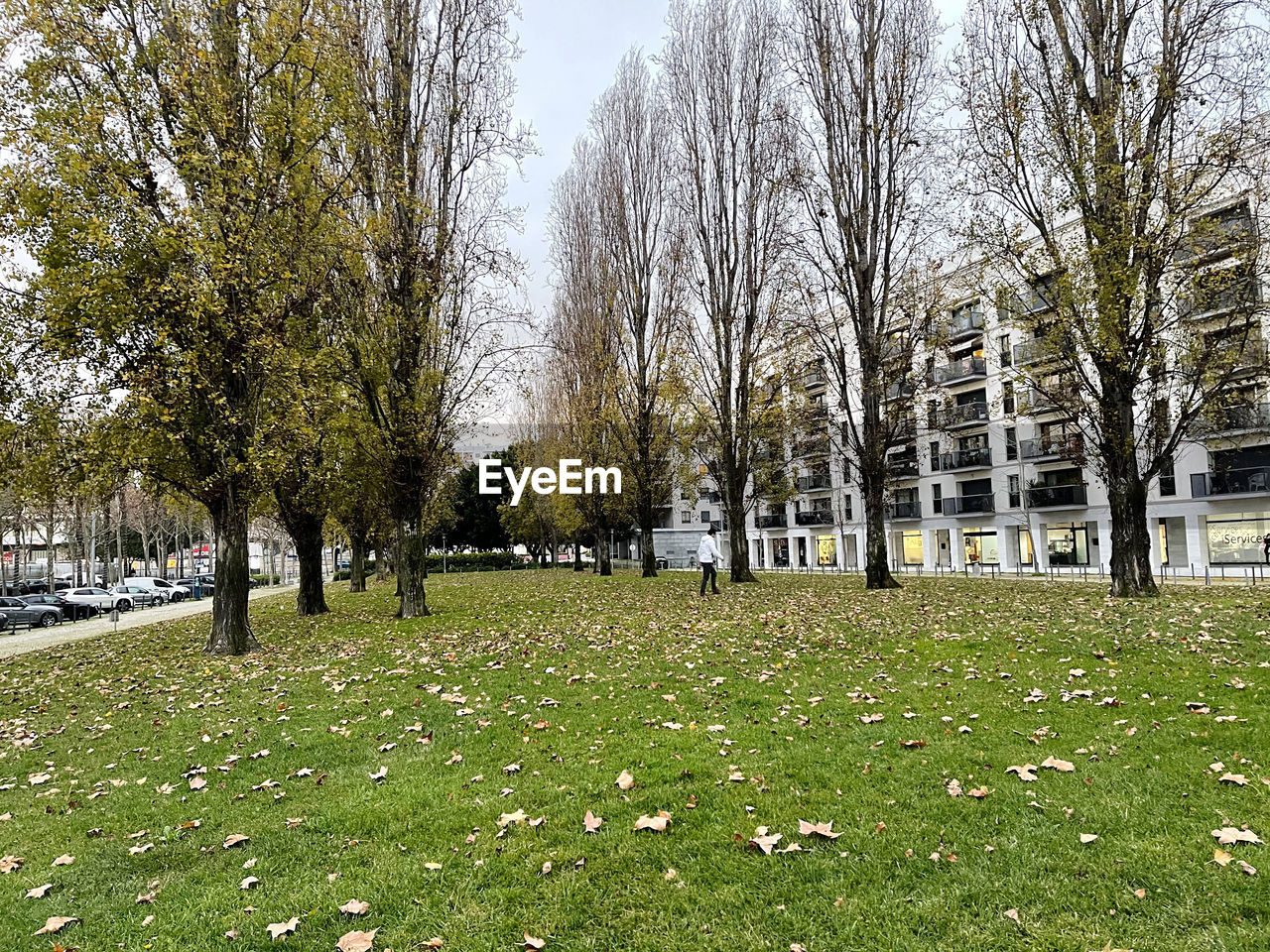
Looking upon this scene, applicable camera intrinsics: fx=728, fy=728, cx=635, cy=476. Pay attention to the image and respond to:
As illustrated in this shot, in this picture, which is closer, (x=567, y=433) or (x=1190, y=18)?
(x=1190, y=18)

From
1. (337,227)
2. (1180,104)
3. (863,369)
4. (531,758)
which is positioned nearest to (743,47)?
(863,369)

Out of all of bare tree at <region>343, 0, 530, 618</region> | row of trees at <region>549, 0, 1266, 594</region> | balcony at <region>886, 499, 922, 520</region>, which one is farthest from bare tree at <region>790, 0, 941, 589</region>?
balcony at <region>886, 499, 922, 520</region>

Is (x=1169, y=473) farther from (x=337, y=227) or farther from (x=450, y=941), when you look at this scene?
(x=450, y=941)

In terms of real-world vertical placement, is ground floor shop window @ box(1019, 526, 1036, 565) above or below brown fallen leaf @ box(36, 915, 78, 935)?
below

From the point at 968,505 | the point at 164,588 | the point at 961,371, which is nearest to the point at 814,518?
the point at 968,505

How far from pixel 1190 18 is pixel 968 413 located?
108 feet

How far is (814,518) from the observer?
59094 mm

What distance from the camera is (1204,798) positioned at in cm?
443

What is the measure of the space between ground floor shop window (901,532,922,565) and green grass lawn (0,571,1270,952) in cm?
4326

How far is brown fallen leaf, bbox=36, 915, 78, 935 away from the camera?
3.79m

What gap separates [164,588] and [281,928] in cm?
5257

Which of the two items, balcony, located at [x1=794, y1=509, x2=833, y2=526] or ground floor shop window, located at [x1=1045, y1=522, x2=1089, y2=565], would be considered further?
balcony, located at [x1=794, y1=509, x2=833, y2=526]

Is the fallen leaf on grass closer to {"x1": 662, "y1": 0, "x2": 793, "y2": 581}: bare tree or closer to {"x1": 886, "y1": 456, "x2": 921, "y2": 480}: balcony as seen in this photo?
{"x1": 662, "y1": 0, "x2": 793, "y2": 581}: bare tree

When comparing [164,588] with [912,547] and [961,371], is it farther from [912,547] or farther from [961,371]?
[961,371]
